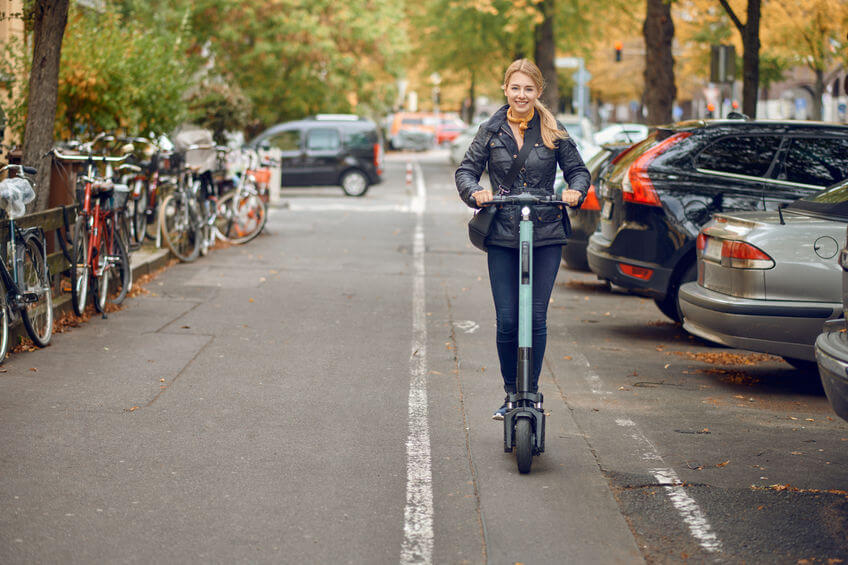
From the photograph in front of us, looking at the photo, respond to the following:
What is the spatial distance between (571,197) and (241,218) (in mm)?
11217

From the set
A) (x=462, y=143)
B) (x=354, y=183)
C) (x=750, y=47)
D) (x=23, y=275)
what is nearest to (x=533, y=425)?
(x=23, y=275)

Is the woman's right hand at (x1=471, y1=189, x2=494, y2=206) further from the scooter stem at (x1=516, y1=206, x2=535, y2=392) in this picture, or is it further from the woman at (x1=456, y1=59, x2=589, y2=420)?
the scooter stem at (x1=516, y1=206, x2=535, y2=392)

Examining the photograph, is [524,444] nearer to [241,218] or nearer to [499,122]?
[499,122]

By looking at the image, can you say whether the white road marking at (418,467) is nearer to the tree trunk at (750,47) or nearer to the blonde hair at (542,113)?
the blonde hair at (542,113)

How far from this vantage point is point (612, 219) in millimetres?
10125

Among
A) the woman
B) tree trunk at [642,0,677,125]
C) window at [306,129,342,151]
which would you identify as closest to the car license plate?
the woman

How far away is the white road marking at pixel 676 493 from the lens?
4828 mm

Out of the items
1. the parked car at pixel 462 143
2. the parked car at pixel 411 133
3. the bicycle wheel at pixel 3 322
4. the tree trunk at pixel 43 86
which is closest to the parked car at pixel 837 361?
the bicycle wheel at pixel 3 322

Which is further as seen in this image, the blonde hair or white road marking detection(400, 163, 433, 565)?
the blonde hair

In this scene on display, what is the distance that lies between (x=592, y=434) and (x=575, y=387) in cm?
129

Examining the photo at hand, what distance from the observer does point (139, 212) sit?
13.8 m

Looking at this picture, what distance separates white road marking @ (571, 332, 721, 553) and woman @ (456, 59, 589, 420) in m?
0.73

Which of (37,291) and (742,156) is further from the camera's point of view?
(742,156)

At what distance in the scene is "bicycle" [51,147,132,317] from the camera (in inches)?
382
